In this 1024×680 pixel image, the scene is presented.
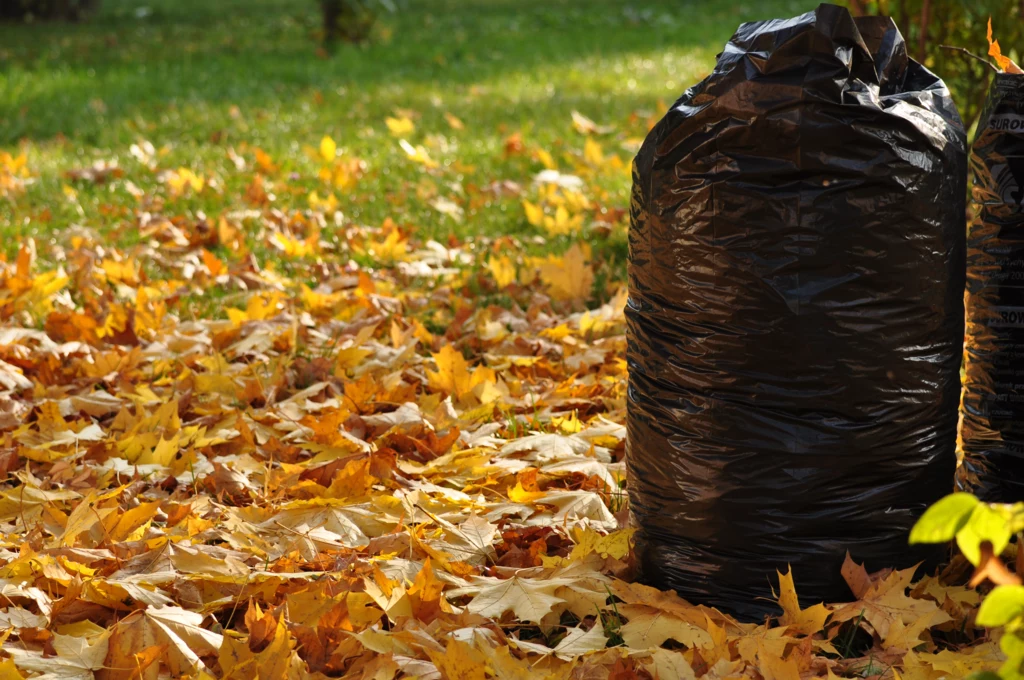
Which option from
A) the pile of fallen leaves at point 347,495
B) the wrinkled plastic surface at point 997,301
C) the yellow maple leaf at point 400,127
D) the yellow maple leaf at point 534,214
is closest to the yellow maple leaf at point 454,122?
the yellow maple leaf at point 400,127

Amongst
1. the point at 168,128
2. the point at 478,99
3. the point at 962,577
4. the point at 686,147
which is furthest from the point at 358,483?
the point at 478,99

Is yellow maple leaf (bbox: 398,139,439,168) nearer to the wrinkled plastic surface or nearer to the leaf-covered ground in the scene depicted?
the leaf-covered ground

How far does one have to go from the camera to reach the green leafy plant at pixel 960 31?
4.49 meters

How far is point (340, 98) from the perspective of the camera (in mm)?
8820

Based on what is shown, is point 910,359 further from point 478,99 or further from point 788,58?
point 478,99

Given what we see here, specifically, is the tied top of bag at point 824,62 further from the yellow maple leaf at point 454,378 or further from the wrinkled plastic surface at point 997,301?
the yellow maple leaf at point 454,378

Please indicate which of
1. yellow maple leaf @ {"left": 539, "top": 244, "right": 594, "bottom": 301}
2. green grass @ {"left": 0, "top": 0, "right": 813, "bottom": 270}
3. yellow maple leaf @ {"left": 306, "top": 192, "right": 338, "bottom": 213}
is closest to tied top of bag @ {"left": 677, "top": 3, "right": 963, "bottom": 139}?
yellow maple leaf @ {"left": 539, "top": 244, "right": 594, "bottom": 301}

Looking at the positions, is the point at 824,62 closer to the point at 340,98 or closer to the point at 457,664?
the point at 457,664

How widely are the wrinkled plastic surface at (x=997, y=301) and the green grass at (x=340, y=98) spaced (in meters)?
2.58

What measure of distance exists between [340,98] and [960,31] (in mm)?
5423

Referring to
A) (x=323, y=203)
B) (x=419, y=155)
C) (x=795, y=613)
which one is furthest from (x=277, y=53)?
(x=795, y=613)

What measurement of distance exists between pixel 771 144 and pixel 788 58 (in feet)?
0.54

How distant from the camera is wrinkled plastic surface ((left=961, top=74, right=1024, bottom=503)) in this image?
228 cm

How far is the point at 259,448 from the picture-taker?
3.04m
